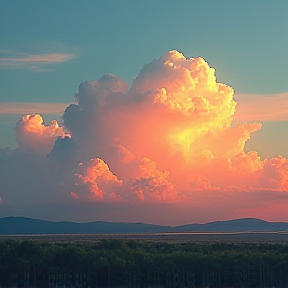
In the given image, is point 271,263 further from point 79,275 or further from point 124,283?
point 79,275

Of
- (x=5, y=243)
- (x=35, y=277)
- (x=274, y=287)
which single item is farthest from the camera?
(x=5, y=243)

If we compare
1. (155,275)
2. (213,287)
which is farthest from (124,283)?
(213,287)

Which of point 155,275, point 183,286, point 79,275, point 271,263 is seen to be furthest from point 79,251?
point 271,263

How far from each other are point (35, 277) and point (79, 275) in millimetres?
6054

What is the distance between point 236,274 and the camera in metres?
89.8

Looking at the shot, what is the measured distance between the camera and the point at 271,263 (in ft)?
302

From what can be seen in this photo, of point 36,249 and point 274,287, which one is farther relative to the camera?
point 36,249

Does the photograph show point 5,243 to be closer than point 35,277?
No

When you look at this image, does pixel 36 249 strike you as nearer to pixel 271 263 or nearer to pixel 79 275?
pixel 79 275

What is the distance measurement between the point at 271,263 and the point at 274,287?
25.3 feet

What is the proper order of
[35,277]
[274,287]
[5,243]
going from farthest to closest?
[5,243]
[35,277]
[274,287]

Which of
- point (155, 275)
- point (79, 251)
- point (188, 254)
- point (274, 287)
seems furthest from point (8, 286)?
point (274, 287)

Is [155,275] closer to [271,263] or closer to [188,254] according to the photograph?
[188,254]

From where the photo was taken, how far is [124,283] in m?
87.6
